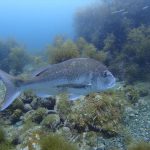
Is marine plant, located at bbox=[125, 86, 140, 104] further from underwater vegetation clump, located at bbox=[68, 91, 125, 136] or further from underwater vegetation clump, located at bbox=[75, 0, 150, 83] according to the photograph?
underwater vegetation clump, located at bbox=[75, 0, 150, 83]

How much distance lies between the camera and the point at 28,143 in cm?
616

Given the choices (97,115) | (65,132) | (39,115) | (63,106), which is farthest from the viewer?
(39,115)

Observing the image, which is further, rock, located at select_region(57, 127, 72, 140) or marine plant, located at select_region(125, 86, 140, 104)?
marine plant, located at select_region(125, 86, 140, 104)

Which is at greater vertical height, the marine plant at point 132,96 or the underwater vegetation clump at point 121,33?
the underwater vegetation clump at point 121,33

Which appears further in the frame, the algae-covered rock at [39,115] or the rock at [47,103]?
the rock at [47,103]

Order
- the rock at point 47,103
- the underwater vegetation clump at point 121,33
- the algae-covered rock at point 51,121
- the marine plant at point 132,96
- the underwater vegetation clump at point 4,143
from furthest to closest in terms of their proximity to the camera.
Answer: the underwater vegetation clump at point 121,33
the marine plant at point 132,96
the rock at point 47,103
the algae-covered rock at point 51,121
the underwater vegetation clump at point 4,143

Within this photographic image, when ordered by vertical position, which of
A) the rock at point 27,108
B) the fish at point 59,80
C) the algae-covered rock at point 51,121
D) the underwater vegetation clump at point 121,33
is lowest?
the algae-covered rock at point 51,121

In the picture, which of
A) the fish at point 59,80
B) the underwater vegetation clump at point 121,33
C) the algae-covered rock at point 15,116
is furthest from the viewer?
the underwater vegetation clump at point 121,33

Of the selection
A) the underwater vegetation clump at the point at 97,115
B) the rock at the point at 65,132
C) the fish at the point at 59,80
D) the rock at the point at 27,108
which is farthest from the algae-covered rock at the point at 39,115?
the fish at the point at 59,80

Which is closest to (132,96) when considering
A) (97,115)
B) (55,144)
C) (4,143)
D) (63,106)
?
(97,115)

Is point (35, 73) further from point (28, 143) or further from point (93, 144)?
point (93, 144)

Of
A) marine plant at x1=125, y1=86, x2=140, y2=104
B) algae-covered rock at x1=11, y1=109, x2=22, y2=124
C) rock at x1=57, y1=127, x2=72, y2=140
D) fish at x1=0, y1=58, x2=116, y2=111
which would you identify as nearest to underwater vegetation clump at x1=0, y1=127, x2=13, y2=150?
rock at x1=57, y1=127, x2=72, y2=140

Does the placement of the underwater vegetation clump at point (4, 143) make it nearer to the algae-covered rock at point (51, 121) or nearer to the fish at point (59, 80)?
the algae-covered rock at point (51, 121)

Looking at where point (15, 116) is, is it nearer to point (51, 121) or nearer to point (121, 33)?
point (51, 121)
